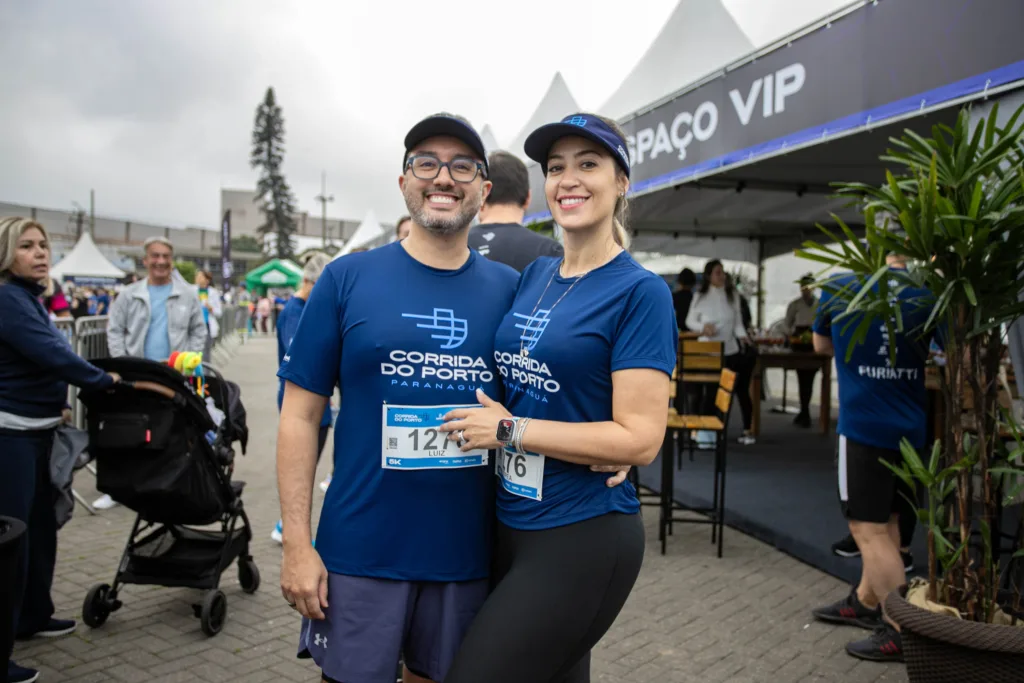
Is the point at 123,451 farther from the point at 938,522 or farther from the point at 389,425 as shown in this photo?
the point at 938,522

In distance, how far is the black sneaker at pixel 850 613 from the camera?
392 cm

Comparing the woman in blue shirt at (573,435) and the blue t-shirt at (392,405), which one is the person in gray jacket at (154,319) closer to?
the blue t-shirt at (392,405)

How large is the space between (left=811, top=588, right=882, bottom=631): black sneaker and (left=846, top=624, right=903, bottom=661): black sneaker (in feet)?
0.73

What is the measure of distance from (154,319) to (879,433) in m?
5.12

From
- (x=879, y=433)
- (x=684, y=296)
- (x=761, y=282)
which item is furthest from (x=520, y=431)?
(x=761, y=282)

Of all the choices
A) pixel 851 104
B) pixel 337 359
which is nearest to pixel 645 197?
pixel 851 104

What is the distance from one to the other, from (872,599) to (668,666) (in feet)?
3.97

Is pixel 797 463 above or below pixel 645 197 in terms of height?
below

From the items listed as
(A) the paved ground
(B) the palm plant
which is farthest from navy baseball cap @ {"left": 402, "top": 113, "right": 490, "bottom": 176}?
(A) the paved ground

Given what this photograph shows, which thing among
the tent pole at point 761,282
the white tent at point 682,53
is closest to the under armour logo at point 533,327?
the white tent at point 682,53

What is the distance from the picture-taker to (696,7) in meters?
9.57

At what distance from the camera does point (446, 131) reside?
2016mm

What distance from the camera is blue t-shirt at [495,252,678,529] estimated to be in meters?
1.74

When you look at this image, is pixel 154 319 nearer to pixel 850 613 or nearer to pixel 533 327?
pixel 533 327
